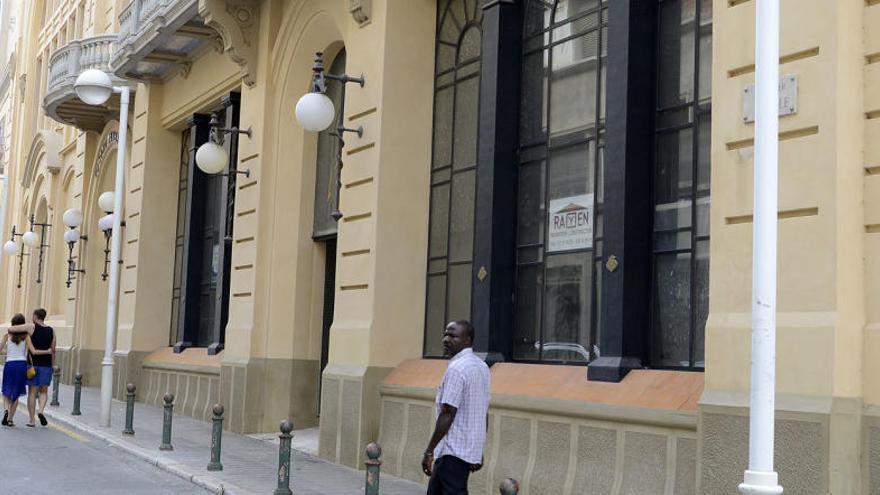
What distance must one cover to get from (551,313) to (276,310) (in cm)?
701

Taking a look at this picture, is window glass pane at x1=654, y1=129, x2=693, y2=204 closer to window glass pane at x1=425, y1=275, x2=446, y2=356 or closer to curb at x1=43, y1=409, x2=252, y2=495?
window glass pane at x1=425, y1=275, x2=446, y2=356

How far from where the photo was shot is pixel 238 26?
18750 mm

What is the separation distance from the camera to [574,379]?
35.8 feet

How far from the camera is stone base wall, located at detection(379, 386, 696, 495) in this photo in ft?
30.3

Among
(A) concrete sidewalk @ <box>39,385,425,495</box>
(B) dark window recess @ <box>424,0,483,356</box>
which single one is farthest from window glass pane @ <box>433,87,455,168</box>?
(A) concrete sidewalk @ <box>39,385,425,495</box>

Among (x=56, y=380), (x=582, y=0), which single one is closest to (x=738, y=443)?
(x=582, y=0)

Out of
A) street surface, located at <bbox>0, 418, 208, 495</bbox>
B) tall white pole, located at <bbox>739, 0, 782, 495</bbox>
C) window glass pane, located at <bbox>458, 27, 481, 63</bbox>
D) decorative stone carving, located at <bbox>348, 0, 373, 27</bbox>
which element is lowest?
street surface, located at <bbox>0, 418, 208, 495</bbox>

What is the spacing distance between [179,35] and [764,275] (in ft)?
57.1

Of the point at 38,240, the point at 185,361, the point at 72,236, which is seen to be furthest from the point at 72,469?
the point at 38,240

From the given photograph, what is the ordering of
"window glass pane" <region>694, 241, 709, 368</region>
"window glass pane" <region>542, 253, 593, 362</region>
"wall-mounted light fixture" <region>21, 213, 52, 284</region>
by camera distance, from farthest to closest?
1. "wall-mounted light fixture" <region>21, 213, 52, 284</region>
2. "window glass pane" <region>542, 253, 593, 362</region>
3. "window glass pane" <region>694, 241, 709, 368</region>

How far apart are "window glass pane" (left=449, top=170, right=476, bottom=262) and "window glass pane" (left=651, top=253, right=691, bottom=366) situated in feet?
11.3

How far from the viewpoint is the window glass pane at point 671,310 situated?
33.5 feet

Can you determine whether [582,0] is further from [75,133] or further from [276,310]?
[75,133]

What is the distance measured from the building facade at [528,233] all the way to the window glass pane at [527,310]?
29 mm
